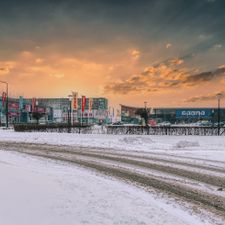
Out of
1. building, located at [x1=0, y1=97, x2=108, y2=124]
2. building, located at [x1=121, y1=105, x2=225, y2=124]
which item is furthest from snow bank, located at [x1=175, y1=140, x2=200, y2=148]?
building, located at [x1=121, y1=105, x2=225, y2=124]

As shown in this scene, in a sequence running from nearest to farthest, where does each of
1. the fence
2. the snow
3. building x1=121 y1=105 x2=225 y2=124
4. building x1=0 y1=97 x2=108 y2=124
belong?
the snow < the fence < building x1=121 y1=105 x2=225 y2=124 < building x1=0 y1=97 x2=108 y2=124

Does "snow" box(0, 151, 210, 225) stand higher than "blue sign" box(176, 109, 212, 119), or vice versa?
"blue sign" box(176, 109, 212, 119)

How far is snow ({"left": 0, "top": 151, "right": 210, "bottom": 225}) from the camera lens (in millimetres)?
8086

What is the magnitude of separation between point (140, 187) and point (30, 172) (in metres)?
4.14

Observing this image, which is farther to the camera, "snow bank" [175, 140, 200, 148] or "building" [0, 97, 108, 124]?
"building" [0, 97, 108, 124]

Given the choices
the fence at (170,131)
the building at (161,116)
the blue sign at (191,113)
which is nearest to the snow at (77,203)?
the fence at (170,131)

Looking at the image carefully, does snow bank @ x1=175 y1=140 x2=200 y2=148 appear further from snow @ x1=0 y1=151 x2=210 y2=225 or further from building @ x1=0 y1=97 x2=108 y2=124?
building @ x1=0 y1=97 x2=108 y2=124

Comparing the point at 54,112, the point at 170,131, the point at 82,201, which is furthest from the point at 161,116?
the point at 82,201

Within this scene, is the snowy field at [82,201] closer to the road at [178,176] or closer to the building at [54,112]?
the road at [178,176]

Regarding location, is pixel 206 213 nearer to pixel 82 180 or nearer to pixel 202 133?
pixel 82 180

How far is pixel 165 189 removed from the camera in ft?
40.0

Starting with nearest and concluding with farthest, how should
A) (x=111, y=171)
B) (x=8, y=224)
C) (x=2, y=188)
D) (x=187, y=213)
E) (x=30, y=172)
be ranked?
(x=8, y=224) < (x=187, y=213) < (x=2, y=188) < (x=30, y=172) < (x=111, y=171)

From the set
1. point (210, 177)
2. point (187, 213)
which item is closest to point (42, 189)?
point (187, 213)

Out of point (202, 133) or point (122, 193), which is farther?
point (202, 133)
